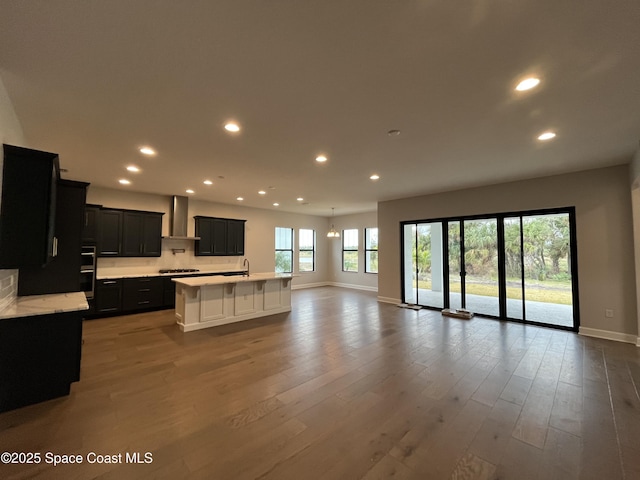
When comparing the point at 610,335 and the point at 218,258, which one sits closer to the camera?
the point at 610,335

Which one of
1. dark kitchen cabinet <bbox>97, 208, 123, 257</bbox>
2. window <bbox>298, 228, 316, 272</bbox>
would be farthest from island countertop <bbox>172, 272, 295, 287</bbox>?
window <bbox>298, 228, 316, 272</bbox>

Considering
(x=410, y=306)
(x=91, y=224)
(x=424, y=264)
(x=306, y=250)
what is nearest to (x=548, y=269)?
(x=424, y=264)

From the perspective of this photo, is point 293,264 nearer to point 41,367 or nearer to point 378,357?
point 378,357

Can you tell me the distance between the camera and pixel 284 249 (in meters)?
10.0

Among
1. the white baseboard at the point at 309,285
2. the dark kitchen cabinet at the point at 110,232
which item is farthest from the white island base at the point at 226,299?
the white baseboard at the point at 309,285

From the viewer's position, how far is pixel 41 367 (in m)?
2.57

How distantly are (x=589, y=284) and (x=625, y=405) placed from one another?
9.69 ft

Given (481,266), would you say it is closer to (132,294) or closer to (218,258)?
(218,258)

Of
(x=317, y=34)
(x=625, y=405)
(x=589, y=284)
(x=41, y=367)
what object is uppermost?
(x=317, y=34)

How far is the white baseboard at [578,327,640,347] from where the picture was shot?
14.1ft

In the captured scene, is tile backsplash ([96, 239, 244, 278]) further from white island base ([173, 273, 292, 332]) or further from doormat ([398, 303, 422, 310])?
doormat ([398, 303, 422, 310])

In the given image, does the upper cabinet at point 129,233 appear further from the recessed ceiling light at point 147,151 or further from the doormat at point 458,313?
the doormat at point 458,313

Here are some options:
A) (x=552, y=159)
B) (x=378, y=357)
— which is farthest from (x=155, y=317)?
(x=552, y=159)

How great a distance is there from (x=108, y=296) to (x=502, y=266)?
8.37m
